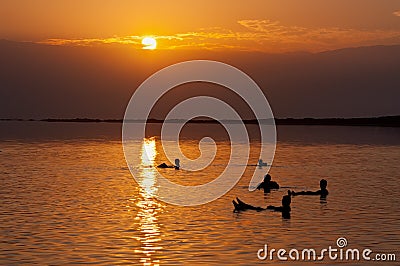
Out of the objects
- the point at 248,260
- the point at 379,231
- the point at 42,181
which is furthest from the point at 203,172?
the point at 248,260

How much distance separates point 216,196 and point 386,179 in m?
21.0

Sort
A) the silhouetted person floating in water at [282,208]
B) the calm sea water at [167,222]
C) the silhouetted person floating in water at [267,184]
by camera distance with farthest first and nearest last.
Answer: the silhouetted person floating in water at [267,184], the silhouetted person floating in water at [282,208], the calm sea water at [167,222]

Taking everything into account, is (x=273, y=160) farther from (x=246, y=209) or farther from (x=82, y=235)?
(x=82, y=235)

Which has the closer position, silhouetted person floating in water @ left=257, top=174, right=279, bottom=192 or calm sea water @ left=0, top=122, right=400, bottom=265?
calm sea water @ left=0, top=122, right=400, bottom=265

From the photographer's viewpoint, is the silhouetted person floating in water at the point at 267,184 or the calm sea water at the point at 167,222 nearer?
the calm sea water at the point at 167,222

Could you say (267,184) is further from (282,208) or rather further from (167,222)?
(167,222)

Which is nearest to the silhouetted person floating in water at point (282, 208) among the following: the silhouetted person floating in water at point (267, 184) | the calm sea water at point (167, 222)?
the calm sea water at point (167, 222)

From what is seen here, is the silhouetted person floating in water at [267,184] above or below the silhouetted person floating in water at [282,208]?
above

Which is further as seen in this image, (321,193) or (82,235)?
(321,193)

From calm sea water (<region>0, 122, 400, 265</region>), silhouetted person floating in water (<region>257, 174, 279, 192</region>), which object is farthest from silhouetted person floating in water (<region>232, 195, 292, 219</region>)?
silhouetted person floating in water (<region>257, 174, 279, 192</region>)

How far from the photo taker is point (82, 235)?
1371 inches

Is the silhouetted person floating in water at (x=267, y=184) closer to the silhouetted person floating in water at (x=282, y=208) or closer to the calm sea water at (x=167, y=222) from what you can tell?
the calm sea water at (x=167, y=222)

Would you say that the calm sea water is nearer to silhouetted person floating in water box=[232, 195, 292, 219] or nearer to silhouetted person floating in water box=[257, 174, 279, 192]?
silhouetted person floating in water box=[232, 195, 292, 219]

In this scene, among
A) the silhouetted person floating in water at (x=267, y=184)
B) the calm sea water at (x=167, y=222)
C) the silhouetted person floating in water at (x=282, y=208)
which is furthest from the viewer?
the silhouetted person floating in water at (x=267, y=184)
